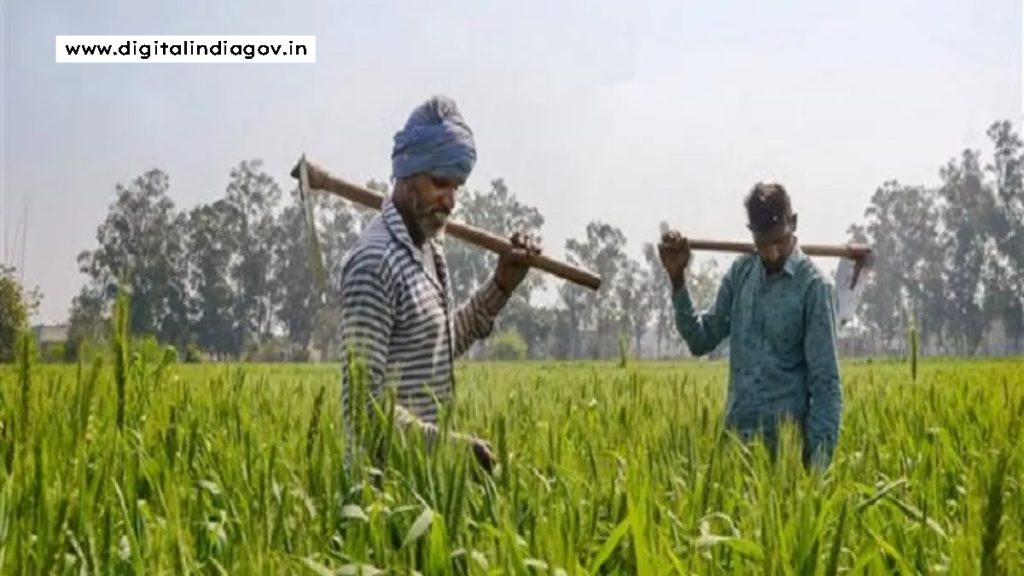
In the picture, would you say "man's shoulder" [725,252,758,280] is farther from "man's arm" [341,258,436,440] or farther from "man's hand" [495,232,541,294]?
"man's arm" [341,258,436,440]

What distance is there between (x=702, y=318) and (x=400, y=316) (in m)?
1.69

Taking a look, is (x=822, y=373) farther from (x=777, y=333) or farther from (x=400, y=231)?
(x=400, y=231)

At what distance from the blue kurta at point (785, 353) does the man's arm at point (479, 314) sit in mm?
965

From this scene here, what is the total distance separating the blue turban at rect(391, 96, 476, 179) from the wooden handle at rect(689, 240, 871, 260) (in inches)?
73.2

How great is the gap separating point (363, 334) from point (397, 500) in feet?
1.56

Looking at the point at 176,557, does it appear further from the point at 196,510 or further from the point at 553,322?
the point at 553,322

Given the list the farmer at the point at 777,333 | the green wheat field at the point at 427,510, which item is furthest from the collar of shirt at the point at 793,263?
the green wheat field at the point at 427,510

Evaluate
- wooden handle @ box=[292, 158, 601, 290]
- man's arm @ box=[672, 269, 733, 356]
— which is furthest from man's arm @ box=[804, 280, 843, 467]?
wooden handle @ box=[292, 158, 601, 290]

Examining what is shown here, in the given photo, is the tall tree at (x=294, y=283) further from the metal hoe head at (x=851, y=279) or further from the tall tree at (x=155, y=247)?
the metal hoe head at (x=851, y=279)

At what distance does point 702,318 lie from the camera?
411 centimetres

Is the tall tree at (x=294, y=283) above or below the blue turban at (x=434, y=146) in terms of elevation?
above

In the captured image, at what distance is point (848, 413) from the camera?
18.3ft

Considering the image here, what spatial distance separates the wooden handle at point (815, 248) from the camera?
4.45 metres

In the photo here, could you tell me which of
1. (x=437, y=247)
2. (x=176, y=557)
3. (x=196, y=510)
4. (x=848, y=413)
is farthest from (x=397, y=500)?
(x=848, y=413)
